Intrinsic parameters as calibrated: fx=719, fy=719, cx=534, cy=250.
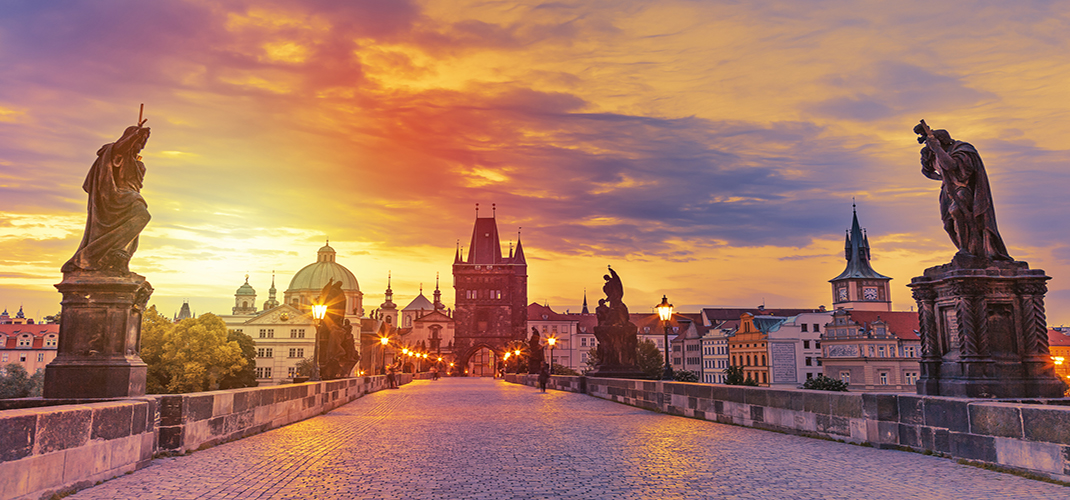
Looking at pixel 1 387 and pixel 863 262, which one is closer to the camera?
pixel 1 387

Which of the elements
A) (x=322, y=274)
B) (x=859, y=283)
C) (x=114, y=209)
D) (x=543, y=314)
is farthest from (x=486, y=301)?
(x=114, y=209)

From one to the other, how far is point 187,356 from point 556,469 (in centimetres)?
7589

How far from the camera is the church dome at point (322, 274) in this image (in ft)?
478

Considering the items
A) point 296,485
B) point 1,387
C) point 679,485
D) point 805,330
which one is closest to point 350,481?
point 296,485

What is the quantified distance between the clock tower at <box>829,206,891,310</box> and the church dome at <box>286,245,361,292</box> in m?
99.4

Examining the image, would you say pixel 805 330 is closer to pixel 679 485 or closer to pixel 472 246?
pixel 472 246

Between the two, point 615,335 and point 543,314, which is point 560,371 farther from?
point 543,314

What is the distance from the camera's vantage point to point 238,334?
99.8 metres

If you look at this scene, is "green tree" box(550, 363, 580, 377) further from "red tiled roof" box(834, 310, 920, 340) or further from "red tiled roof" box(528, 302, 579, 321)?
"red tiled roof" box(528, 302, 579, 321)

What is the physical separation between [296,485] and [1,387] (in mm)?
85417

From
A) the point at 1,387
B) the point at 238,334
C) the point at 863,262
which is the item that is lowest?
the point at 1,387

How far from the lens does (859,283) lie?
143m

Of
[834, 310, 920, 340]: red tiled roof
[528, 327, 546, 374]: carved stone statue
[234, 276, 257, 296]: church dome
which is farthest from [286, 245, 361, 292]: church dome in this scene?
[528, 327, 546, 374]: carved stone statue

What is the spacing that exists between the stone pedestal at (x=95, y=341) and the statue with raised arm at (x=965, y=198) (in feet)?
35.4
